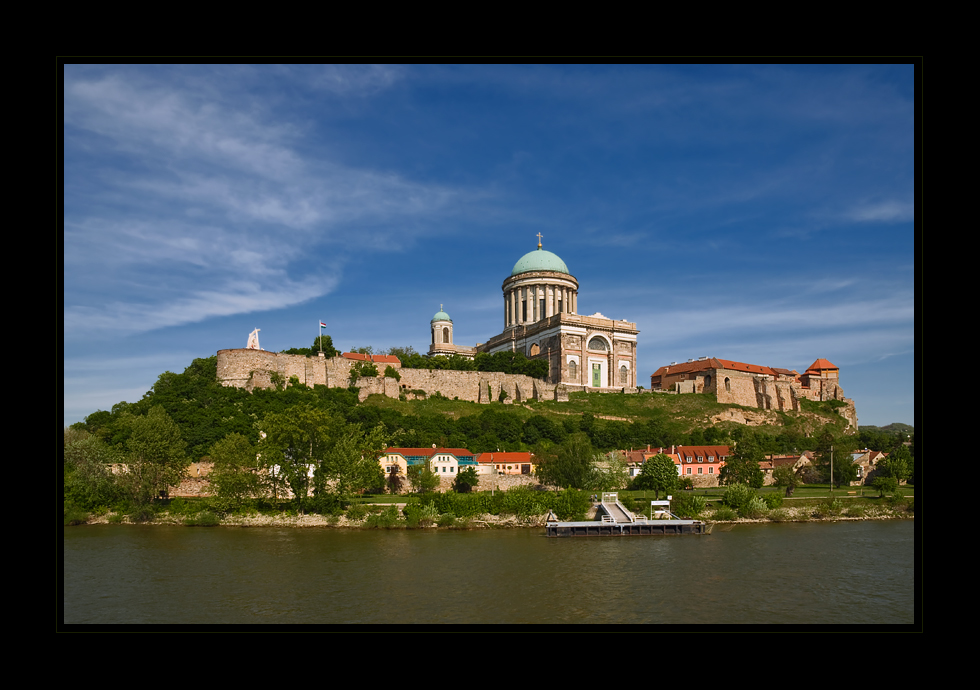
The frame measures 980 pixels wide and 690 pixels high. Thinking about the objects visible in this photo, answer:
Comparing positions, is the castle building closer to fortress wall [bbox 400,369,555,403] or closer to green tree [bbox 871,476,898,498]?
fortress wall [bbox 400,369,555,403]

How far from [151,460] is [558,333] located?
44.9m

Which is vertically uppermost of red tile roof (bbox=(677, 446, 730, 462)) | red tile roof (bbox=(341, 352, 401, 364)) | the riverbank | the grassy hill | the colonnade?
the colonnade

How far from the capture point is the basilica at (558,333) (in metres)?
73.1

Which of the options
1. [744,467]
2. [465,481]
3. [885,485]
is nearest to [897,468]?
[885,485]

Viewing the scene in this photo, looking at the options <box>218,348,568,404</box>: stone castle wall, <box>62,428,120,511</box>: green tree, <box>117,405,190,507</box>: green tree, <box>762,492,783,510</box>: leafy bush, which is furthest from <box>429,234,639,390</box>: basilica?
<box>62,428,120,511</box>: green tree

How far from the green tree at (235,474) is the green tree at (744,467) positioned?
28725 millimetres

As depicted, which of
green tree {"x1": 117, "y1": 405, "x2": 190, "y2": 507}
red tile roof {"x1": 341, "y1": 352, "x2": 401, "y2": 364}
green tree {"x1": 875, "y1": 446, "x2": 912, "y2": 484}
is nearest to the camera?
green tree {"x1": 117, "y1": 405, "x2": 190, "y2": 507}

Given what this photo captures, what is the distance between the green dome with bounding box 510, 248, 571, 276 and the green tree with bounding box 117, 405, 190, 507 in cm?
5287

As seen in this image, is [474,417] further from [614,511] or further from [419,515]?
[419,515]

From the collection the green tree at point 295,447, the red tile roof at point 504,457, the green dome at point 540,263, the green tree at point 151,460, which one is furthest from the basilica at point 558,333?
the green tree at point 151,460

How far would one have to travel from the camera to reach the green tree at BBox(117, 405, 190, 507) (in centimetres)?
3606

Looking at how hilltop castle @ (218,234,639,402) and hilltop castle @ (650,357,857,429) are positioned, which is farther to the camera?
hilltop castle @ (650,357,857,429)

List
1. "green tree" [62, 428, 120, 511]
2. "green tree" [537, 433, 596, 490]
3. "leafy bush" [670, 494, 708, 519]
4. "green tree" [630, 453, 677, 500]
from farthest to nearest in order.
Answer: "green tree" [537, 433, 596, 490] → "green tree" [630, 453, 677, 500] → "leafy bush" [670, 494, 708, 519] → "green tree" [62, 428, 120, 511]
